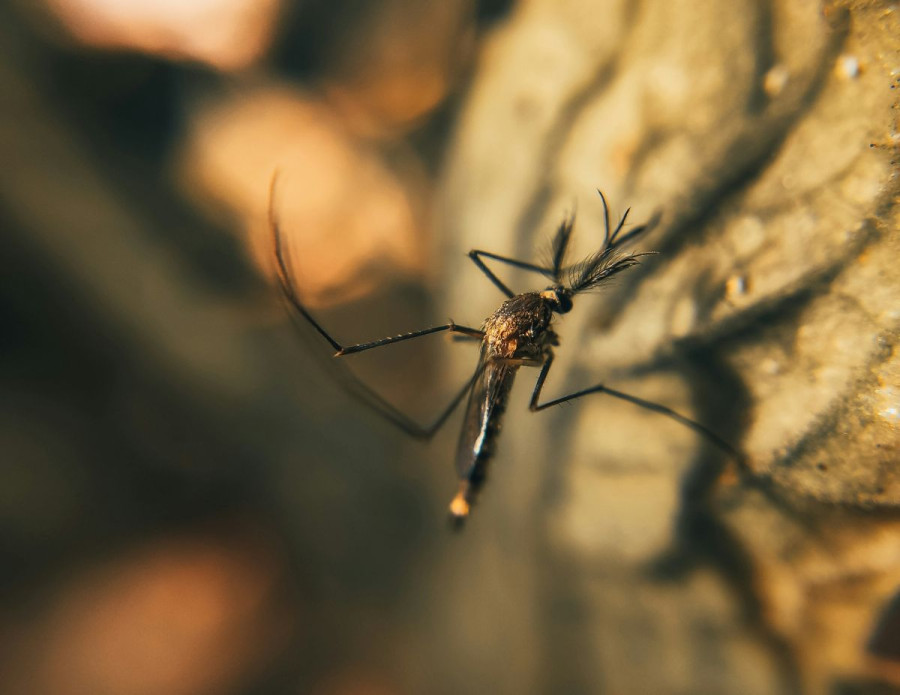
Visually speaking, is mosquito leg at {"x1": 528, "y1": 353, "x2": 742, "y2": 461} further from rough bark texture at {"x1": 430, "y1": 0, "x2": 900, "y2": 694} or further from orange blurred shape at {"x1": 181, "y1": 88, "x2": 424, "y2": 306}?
orange blurred shape at {"x1": 181, "y1": 88, "x2": 424, "y2": 306}

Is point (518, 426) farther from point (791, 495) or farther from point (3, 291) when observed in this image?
point (3, 291)

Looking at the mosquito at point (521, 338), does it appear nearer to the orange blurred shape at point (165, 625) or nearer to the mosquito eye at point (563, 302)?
the mosquito eye at point (563, 302)

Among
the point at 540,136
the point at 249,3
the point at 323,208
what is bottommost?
the point at 323,208

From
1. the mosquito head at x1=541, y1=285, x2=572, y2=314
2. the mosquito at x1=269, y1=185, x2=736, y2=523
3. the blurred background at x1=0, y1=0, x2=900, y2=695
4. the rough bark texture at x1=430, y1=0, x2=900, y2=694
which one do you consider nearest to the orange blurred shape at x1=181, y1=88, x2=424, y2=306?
the blurred background at x1=0, y1=0, x2=900, y2=695

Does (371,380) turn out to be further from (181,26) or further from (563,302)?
(181,26)

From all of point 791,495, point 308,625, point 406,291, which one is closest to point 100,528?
point 308,625

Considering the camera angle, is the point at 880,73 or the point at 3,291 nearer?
the point at 880,73

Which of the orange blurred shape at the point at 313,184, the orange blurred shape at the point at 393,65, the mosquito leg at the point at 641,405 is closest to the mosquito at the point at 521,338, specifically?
the mosquito leg at the point at 641,405
